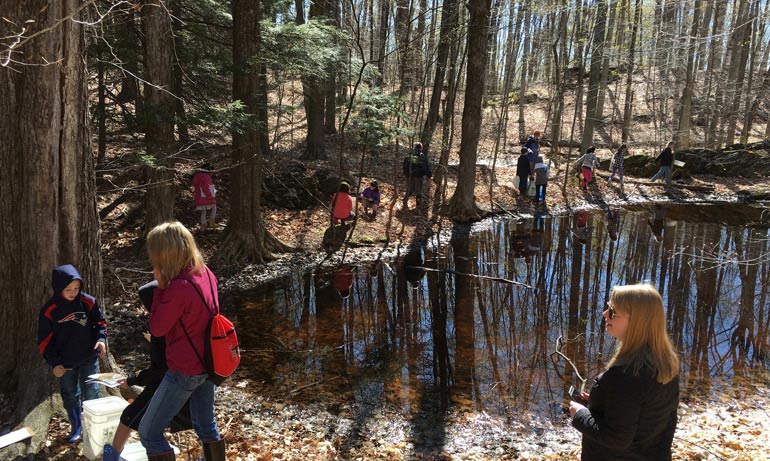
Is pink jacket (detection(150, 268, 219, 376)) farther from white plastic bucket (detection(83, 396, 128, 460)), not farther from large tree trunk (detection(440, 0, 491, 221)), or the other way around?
large tree trunk (detection(440, 0, 491, 221))

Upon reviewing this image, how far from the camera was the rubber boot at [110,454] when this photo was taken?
11.9ft

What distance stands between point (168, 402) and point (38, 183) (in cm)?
232

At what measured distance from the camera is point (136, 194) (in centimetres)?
1252

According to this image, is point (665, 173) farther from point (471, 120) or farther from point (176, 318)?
point (176, 318)

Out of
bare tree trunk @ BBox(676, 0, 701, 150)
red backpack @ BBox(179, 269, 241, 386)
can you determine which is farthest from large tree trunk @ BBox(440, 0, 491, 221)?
red backpack @ BBox(179, 269, 241, 386)

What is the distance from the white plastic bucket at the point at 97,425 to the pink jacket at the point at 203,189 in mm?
8113

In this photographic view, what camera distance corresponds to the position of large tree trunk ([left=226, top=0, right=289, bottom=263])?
1011 centimetres

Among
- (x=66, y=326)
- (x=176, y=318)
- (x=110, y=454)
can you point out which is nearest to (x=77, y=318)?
(x=66, y=326)

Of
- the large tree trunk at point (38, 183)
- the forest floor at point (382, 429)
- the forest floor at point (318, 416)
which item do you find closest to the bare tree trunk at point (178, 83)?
the forest floor at point (318, 416)

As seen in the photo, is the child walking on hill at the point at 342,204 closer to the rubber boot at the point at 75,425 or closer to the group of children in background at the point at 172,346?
the rubber boot at the point at 75,425

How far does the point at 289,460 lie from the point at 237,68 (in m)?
7.52

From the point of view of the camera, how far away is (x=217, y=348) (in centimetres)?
321

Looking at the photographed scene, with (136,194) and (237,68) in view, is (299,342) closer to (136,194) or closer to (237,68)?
(237,68)

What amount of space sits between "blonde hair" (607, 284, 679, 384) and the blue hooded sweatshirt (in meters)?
3.73
